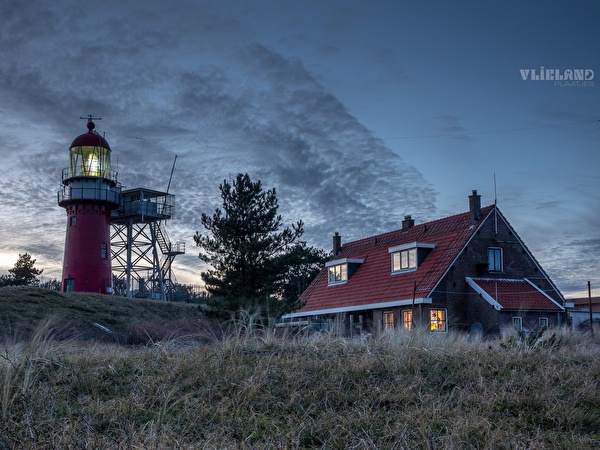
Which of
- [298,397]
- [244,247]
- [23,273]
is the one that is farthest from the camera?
[23,273]

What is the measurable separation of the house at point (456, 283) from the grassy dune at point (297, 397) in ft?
56.5

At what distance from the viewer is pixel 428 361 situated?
994 centimetres

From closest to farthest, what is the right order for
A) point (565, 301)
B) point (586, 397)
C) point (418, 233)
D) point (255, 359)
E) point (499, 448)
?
point (499, 448)
point (586, 397)
point (255, 359)
point (565, 301)
point (418, 233)

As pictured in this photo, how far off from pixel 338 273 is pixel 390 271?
4.18 m

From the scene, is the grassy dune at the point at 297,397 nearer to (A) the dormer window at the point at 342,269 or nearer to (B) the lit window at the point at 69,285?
(A) the dormer window at the point at 342,269

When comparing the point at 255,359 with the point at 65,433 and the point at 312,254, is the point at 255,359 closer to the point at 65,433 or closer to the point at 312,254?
the point at 65,433

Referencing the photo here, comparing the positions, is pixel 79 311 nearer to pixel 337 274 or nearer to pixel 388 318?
pixel 337 274

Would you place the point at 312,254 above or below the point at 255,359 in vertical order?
Result: above

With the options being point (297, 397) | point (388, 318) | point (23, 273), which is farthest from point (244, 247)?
point (23, 273)

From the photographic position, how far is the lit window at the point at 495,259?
100 ft

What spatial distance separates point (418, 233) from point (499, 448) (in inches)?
1071

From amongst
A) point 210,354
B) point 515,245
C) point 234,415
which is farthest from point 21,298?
point 234,415

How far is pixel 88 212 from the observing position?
43750 millimetres

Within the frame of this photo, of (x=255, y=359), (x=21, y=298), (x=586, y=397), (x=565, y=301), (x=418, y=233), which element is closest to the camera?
(x=586, y=397)
